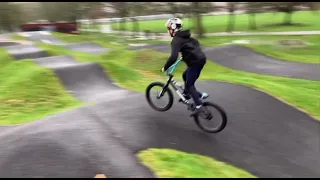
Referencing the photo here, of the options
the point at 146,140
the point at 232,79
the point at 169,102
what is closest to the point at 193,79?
the point at 169,102

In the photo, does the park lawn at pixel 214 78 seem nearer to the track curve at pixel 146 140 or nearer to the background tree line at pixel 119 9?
the track curve at pixel 146 140

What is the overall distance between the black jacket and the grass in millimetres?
2010

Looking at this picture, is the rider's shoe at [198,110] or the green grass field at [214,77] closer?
the rider's shoe at [198,110]

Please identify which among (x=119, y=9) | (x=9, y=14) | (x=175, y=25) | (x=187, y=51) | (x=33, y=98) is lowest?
(x=33, y=98)

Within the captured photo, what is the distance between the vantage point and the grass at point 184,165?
231 inches

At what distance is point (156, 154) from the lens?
6.59 m

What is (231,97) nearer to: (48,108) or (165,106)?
(165,106)

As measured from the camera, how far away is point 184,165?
615cm

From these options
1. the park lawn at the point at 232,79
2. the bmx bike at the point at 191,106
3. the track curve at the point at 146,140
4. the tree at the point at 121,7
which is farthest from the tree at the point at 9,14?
the bmx bike at the point at 191,106

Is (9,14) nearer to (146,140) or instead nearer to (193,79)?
(193,79)

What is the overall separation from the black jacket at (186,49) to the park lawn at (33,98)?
4847mm


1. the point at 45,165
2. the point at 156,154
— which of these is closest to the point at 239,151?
the point at 156,154

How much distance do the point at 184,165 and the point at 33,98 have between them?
741 cm

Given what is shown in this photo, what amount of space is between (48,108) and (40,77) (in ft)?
7.35
